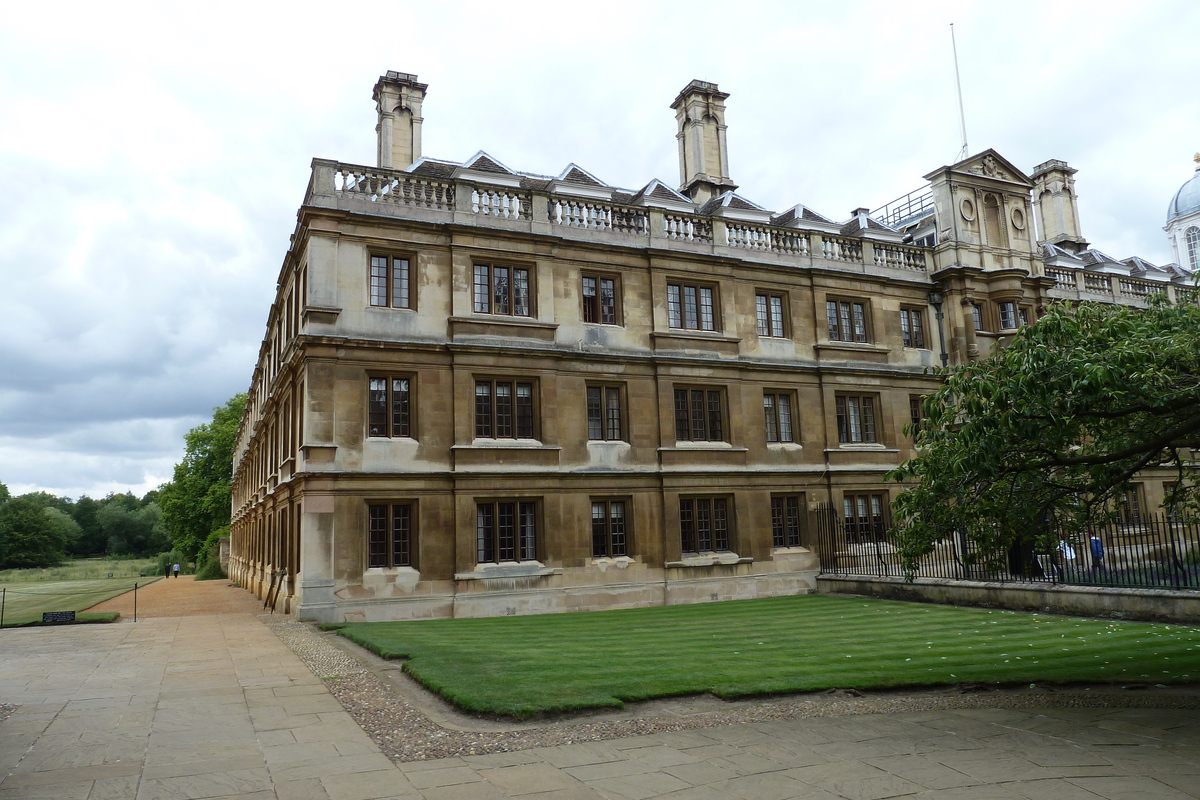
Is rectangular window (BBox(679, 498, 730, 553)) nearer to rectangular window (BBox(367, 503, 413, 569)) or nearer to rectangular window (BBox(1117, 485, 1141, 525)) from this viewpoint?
rectangular window (BBox(367, 503, 413, 569))

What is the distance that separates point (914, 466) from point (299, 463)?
15897 mm

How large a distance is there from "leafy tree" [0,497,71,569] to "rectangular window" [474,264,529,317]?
79.3 metres

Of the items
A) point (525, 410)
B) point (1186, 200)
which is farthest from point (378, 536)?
point (1186, 200)

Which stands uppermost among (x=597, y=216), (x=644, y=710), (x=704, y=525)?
(x=597, y=216)

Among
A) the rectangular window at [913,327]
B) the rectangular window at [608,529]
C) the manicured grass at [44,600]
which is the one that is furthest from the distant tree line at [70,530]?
the rectangular window at [913,327]

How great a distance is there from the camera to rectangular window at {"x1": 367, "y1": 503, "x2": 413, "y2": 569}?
20.2 meters

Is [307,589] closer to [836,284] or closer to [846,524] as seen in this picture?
[846,524]

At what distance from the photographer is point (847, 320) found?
90.5ft

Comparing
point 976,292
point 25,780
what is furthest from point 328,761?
point 976,292

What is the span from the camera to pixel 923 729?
27.3ft

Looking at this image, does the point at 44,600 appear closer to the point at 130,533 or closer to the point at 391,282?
the point at 391,282

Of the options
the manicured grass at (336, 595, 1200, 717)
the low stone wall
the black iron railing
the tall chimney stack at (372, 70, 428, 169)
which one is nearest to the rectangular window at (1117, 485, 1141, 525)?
the black iron railing

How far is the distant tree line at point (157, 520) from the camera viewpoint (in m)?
64.1

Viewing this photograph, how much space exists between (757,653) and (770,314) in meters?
15.6
